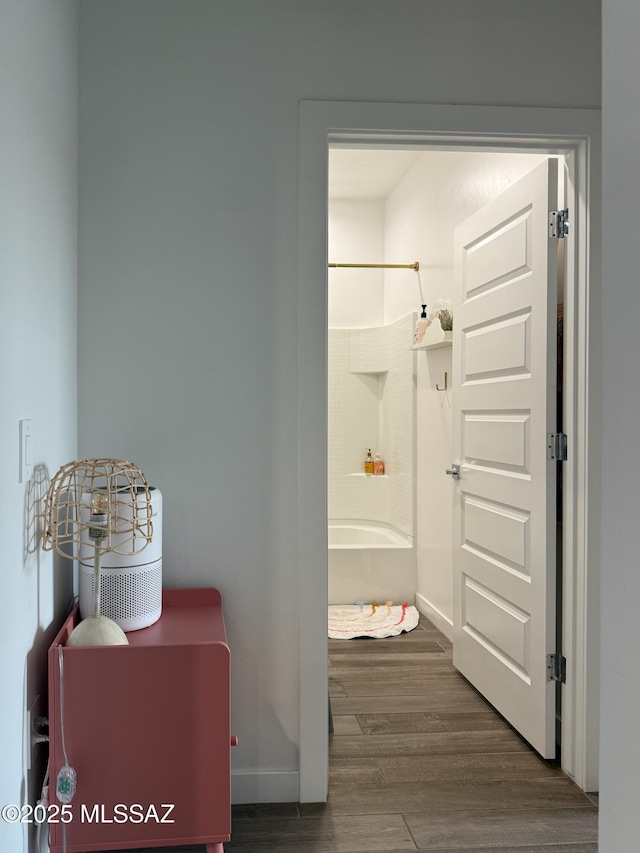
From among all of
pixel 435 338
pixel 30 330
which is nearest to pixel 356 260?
pixel 435 338

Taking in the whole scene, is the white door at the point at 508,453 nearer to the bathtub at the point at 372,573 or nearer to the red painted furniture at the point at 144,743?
the bathtub at the point at 372,573

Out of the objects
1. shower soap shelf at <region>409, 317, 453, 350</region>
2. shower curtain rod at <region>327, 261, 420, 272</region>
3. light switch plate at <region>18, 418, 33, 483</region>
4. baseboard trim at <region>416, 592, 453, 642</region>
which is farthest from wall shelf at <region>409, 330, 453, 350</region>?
light switch plate at <region>18, 418, 33, 483</region>

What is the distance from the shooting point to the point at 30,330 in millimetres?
1640

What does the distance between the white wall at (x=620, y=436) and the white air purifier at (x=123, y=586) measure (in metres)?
1.36

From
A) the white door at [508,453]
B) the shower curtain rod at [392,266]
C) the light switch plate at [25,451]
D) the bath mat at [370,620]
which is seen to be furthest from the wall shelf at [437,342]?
the light switch plate at [25,451]

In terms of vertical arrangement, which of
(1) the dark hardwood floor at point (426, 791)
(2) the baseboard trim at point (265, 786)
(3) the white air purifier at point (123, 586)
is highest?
(3) the white air purifier at point (123, 586)

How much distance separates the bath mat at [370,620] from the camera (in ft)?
13.5

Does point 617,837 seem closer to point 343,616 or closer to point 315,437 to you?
point 315,437

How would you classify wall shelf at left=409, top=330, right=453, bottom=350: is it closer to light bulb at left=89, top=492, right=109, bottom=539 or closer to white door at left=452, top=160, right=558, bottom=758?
white door at left=452, top=160, right=558, bottom=758

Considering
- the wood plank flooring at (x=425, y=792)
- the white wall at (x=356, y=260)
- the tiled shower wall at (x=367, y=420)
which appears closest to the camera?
the wood plank flooring at (x=425, y=792)

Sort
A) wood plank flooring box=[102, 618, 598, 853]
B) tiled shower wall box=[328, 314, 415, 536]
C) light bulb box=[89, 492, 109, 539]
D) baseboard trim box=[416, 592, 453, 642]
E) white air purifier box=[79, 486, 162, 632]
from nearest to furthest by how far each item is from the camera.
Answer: light bulb box=[89, 492, 109, 539] → white air purifier box=[79, 486, 162, 632] → wood plank flooring box=[102, 618, 598, 853] → baseboard trim box=[416, 592, 453, 642] → tiled shower wall box=[328, 314, 415, 536]

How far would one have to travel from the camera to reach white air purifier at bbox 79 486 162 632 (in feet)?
6.34

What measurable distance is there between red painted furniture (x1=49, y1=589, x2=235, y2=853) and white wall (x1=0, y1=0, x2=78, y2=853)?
107 mm

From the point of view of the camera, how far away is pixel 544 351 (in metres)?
2.60
